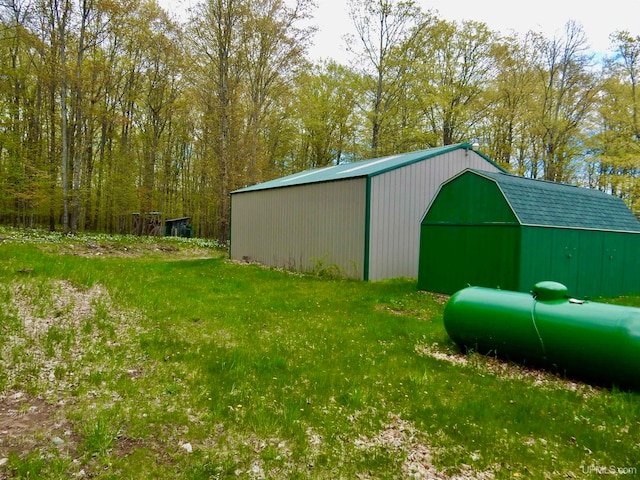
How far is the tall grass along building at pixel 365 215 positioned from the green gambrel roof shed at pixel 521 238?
1.70 metres

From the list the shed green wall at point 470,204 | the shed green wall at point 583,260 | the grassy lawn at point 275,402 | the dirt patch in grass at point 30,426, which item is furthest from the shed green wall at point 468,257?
the dirt patch in grass at point 30,426

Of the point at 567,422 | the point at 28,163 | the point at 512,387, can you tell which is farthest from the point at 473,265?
the point at 28,163

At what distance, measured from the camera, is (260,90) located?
23281 mm

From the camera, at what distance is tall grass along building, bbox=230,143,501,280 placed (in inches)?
457

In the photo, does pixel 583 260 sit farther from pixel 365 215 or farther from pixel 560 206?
pixel 365 215

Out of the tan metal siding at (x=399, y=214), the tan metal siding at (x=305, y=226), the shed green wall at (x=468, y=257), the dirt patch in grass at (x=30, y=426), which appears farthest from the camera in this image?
the tan metal siding at (x=305, y=226)

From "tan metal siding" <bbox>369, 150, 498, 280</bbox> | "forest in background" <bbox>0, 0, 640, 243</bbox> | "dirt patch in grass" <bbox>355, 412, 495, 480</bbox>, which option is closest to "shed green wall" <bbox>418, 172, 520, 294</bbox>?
"tan metal siding" <bbox>369, 150, 498, 280</bbox>

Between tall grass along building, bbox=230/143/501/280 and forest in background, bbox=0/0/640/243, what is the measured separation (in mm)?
8707

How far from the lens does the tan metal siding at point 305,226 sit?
11.9 m

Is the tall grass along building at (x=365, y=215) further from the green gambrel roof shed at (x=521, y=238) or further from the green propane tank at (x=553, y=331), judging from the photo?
the green propane tank at (x=553, y=331)

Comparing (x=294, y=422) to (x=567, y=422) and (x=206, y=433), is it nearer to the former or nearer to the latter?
(x=206, y=433)

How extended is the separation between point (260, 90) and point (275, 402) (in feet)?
73.8

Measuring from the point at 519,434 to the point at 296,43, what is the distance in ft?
77.5

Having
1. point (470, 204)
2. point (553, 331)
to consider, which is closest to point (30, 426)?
point (553, 331)
